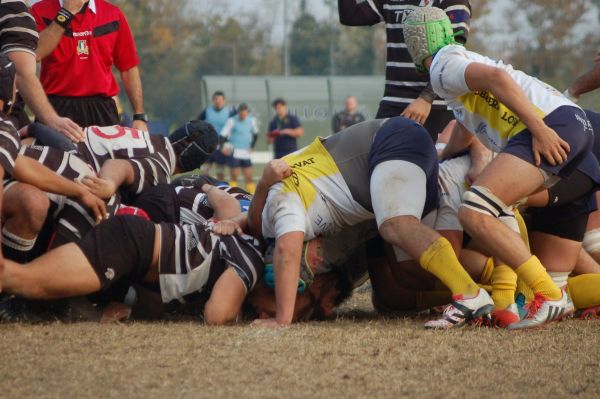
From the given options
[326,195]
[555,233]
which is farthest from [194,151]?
[555,233]

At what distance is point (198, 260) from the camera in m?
5.42

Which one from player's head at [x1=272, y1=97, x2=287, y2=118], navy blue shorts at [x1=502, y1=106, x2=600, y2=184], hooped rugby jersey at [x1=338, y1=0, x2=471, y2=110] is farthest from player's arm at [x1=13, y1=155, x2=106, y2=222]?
player's head at [x1=272, y1=97, x2=287, y2=118]

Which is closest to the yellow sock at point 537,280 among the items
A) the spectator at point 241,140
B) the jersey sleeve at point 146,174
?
the jersey sleeve at point 146,174

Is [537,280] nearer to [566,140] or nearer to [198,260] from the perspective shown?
[566,140]

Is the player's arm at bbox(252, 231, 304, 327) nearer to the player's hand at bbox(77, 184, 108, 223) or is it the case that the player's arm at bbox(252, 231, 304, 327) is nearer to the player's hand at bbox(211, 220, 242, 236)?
the player's hand at bbox(211, 220, 242, 236)

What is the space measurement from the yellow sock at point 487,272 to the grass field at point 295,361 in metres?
0.55

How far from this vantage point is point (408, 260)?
18.2 feet

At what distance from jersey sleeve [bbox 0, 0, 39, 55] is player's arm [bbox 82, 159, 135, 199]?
116cm

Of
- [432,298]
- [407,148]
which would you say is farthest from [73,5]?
[432,298]

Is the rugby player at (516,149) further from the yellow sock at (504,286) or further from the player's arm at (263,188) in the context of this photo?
the player's arm at (263,188)

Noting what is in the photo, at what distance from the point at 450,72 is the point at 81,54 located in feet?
11.0

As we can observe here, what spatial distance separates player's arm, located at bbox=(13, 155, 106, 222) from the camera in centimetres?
514

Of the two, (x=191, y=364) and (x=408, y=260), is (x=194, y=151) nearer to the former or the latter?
(x=408, y=260)

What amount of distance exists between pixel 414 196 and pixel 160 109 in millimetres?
24035
